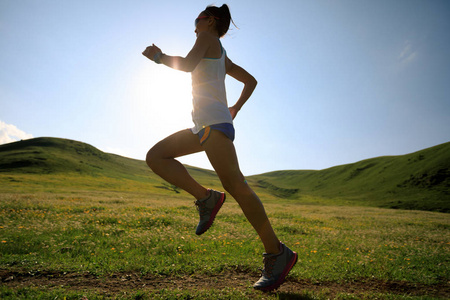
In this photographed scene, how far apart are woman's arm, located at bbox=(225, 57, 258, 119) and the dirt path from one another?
2.86m

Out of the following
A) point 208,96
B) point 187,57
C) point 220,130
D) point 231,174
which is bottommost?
point 231,174

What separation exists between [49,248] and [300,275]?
5.55 meters

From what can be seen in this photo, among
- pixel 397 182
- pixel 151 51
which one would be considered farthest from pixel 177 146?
pixel 397 182

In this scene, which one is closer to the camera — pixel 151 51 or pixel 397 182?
pixel 151 51

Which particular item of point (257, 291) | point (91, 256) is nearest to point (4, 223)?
point (91, 256)

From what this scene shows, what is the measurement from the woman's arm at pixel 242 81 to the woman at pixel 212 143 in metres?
0.18

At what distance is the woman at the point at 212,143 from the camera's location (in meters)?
3.01

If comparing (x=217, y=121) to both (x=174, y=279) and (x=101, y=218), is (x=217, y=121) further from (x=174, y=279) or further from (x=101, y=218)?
(x=101, y=218)

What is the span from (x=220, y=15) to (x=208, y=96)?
1280mm

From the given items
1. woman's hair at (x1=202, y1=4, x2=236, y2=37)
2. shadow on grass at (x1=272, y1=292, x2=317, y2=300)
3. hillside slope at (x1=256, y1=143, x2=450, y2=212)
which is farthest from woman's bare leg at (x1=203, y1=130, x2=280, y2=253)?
hillside slope at (x1=256, y1=143, x2=450, y2=212)

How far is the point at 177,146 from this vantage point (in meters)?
3.50

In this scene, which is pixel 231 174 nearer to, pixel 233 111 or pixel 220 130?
pixel 220 130

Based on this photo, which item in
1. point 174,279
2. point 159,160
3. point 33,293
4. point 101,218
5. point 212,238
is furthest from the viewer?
point 101,218

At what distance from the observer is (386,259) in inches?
253
